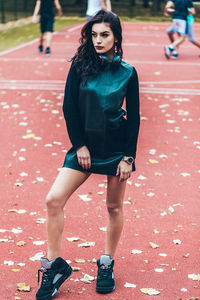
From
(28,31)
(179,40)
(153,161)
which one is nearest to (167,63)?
(179,40)

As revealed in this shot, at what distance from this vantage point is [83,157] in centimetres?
387

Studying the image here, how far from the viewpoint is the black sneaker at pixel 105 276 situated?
4.13 meters

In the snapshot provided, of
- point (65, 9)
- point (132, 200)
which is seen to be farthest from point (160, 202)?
point (65, 9)

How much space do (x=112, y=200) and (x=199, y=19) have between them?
3162cm

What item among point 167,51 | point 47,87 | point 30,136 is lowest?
point 167,51

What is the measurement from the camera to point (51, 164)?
7207mm

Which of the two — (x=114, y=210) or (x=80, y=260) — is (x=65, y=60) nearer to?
(x=80, y=260)

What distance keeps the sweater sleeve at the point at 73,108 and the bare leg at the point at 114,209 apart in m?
0.39

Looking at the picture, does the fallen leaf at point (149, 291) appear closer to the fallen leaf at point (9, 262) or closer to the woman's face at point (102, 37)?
the fallen leaf at point (9, 262)

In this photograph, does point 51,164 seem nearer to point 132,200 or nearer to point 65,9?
point 132,200

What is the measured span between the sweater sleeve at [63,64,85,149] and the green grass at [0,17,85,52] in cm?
1498

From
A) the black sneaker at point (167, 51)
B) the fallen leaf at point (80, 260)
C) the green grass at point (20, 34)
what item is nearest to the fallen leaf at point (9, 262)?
the fallen leaf at point (80, 260)

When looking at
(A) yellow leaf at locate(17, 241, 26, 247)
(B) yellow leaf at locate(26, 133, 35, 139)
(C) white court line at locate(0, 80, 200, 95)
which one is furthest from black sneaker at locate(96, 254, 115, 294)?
(C) white court line at locate(0, 80, 200, 95)

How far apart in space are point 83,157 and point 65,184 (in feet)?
0.73
